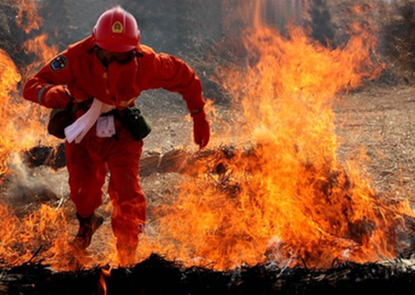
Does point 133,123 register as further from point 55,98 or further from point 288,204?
point 288,204

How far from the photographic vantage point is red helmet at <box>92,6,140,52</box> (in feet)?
11.2

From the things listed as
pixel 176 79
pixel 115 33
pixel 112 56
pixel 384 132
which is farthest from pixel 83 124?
pixel 384 132

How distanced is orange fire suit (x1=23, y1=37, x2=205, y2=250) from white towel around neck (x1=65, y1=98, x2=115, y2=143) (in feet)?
0.27

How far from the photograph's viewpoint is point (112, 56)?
351 centimetres

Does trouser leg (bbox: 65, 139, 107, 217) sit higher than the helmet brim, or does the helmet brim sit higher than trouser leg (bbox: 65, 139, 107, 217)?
the helmet brim

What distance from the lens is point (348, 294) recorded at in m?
2.06

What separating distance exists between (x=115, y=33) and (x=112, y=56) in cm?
19

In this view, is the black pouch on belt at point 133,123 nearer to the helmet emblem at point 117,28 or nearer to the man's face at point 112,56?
the man's face at point 112,56

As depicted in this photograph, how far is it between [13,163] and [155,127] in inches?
157

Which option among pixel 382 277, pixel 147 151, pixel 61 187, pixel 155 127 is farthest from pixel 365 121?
pixel 382 277

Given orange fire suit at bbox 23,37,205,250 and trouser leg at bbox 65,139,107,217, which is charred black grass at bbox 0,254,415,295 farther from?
trouser leg at bbox 65,139,107,217

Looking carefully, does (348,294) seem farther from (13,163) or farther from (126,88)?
(13,163)

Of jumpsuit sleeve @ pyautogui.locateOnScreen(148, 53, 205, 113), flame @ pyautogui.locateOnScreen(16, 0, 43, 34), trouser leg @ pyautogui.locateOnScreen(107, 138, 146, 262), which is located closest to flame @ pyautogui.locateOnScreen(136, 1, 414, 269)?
trouser leg @ pyautogui.locateOnScreen(107, 138, 146, 262)

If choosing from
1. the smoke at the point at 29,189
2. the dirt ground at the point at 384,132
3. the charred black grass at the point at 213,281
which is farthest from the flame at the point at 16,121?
the dirt ground at the point at 384,132
